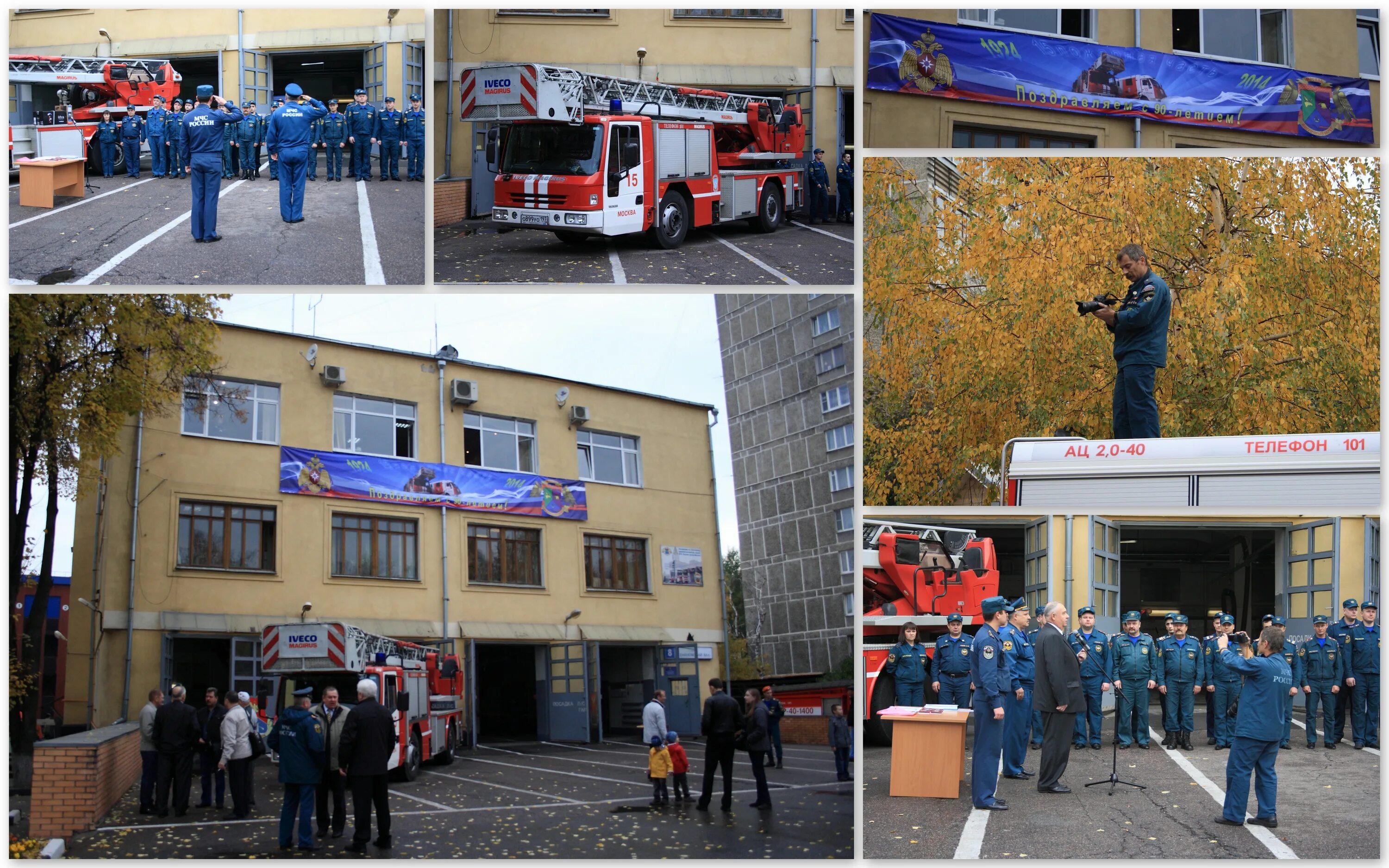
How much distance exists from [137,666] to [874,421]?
732 cm

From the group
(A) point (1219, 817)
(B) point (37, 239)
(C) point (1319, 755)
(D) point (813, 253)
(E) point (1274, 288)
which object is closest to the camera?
(A) point (1219, 817)

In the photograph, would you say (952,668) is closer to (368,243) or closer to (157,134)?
(368,243)

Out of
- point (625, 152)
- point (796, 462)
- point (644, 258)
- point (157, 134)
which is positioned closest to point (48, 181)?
point (157, 134)

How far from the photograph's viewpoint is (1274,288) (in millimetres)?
11195

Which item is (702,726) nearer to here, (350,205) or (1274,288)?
(350,205)

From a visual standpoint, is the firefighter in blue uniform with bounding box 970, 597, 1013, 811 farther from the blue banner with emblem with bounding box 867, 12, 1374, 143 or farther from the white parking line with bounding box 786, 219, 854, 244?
the white parking line with bounding box 786, 219, 854, 244

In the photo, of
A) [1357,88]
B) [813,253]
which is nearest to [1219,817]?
[1357,88]

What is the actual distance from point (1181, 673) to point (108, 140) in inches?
468

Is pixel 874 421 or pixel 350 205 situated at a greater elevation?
pixel 350 205

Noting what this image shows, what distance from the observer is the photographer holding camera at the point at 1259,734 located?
22.3 feet

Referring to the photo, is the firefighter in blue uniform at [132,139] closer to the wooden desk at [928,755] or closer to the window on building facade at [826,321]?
the window on building facade at [826,321]

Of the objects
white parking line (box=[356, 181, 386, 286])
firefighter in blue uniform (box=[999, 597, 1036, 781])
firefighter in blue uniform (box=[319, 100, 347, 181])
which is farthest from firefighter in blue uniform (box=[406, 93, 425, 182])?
firefighter in blue uniform (box=[999, 597, 1036, 781])

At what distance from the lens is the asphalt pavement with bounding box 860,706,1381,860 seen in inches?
260

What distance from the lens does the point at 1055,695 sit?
7473mm
